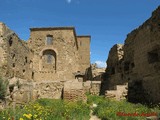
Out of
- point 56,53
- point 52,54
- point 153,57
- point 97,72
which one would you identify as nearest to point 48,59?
point 52,54

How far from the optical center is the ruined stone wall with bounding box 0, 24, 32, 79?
1955 centimetres

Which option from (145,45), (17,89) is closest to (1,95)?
(17,89)

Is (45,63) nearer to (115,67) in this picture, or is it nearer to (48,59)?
(48,59)

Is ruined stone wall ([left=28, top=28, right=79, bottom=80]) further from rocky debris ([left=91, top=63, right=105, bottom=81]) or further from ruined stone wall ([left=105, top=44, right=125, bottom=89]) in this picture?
ruined stone wall ([left=105, top=44, right=125, bottom=89])

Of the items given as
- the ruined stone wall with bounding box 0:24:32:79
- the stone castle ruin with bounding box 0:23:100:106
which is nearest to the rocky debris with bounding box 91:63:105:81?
the stone castle ruin with bounding box 0:23:100:106

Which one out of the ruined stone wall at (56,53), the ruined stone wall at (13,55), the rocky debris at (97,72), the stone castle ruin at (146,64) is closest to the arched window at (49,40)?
the ruined stone wall at (56,53)

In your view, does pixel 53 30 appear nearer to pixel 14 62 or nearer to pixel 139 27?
pixel 14 62

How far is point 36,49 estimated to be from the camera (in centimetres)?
3228

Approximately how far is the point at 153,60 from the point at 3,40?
1193 centimetres

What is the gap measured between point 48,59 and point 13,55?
10.9 meters

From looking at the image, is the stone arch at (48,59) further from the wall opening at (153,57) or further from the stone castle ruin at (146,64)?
the wall opening at (153,57)

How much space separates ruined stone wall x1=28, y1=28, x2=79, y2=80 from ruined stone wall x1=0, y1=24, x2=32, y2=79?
413 centimetres

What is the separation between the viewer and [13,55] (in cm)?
2172

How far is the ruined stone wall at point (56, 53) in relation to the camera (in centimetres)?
3142
